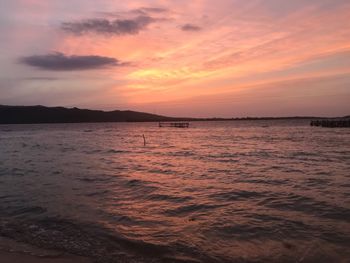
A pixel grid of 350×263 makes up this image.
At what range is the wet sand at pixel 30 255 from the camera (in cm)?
789

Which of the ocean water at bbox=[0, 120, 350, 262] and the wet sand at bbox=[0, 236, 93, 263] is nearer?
the wet sand at bbox=[0, 236, 93, 263]

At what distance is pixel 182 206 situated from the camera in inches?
541

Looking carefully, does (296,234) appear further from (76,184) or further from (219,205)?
(76,184)

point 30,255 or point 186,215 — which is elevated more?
point 30,255

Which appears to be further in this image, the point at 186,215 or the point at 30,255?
the point at 186,215

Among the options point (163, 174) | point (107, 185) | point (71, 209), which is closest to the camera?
point (71, 209)

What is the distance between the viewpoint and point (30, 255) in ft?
Answer: 27.2

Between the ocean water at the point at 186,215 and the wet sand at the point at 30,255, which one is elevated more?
the wet sand at the point at 30,255

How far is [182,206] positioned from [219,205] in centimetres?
131

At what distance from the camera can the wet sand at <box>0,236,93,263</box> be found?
789 cm

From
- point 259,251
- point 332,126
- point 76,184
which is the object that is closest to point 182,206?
point 259,251

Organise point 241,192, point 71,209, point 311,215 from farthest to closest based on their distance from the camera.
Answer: point 241,192
point 71,209
point 311,215

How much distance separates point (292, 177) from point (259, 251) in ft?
38.8

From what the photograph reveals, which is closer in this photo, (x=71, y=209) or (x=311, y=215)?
(x=311, y=215)
